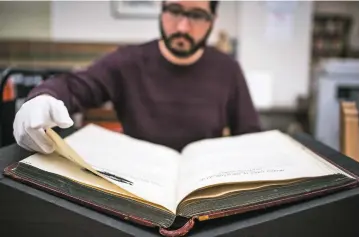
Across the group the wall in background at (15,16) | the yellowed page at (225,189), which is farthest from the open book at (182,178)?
the wall in background at (15,16)

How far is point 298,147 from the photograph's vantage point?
0.56 m

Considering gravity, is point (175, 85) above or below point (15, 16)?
below

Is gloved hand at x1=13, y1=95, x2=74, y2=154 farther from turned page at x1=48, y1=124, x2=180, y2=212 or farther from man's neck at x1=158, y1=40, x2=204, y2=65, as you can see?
man's neck at x1=158, y1=40, x2=204, y2=65

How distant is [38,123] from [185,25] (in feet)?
1.41

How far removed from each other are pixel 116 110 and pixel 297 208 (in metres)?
0.58

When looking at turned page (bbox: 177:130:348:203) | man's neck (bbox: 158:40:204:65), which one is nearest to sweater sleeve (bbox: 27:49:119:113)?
man's neck (bbox: 158:40:204:65)

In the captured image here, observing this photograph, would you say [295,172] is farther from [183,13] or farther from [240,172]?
[183,13]

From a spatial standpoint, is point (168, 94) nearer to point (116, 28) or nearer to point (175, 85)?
point (175, 85)

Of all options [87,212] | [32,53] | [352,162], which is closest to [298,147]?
[352,162]

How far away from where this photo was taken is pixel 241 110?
91cm

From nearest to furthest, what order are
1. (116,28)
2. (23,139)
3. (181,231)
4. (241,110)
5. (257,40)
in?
1. (181,231)
2. (23,139)
3. (241,110)
4. (116,28)
5. (257,40)

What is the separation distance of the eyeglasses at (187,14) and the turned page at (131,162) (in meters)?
0.30

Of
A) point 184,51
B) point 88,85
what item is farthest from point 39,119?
point 184,51

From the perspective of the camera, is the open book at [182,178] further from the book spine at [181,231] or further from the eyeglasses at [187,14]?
the eyeglasses at [187,14]
